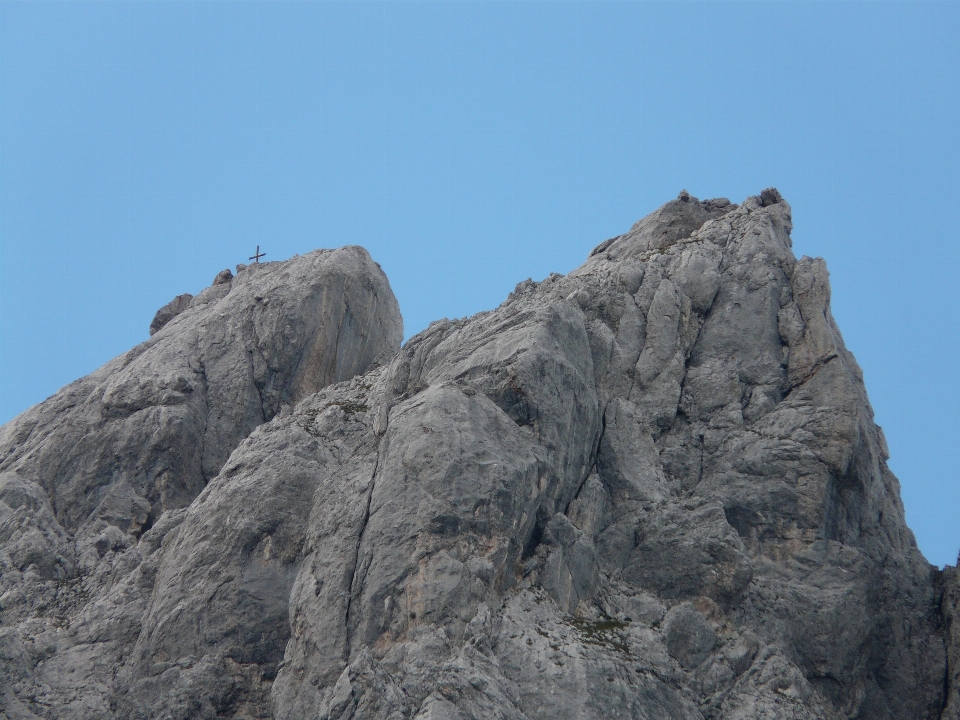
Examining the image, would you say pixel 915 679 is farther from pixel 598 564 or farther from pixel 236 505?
pixel 236 505

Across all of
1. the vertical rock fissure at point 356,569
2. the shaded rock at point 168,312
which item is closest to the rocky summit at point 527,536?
the vertical rock fissure at point 356,569

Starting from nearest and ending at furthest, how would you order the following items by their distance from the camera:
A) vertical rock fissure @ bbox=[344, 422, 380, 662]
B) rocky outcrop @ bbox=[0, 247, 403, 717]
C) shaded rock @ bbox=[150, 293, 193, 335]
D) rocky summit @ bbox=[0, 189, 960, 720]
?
rocky summit @ bbox=[0, 189, 960, 720] < vertical rock fissure @ bbox=[344, 422, 380, 662] < rocky outcrop @ bbox=[0, 247, 403, 717] < shaded rock @ bbox=[150, 293, 193, 335]

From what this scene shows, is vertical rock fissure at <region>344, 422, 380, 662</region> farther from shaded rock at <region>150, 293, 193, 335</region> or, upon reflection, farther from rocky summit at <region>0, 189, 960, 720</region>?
shaded rock at <region>150, 293, 193, 335</region>

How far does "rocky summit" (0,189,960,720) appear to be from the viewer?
4034 cm

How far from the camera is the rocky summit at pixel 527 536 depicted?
40.3m

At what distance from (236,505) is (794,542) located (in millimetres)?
21381

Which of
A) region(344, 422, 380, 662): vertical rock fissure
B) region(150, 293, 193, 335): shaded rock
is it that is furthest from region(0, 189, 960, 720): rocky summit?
region(150, 293, 193, 335): shaded rock

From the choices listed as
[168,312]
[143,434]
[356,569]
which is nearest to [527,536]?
[356,569]

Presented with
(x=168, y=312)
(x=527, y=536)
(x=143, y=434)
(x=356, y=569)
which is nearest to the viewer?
(x=356, y=569)

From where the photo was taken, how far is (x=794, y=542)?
154ft

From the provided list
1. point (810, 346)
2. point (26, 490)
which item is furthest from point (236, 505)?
point (810, 346)

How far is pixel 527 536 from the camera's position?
143 feet

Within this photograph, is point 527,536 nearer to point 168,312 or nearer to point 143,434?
point 143,434

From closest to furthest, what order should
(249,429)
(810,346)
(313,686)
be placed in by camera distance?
1. (313,686)
2. (810,346)
3. (249,429)
